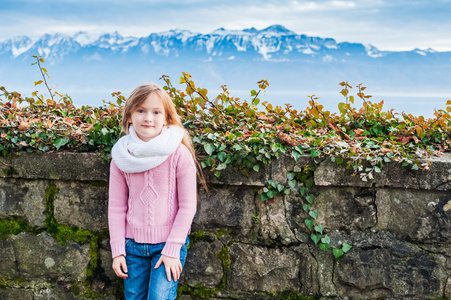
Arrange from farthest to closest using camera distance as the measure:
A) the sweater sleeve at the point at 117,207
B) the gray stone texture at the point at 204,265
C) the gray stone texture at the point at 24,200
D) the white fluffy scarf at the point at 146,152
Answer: the gray stone texture at the point at 24,200
the gray stone texture at the point at 204,265
the sweater sleeve at the point at 117,207
the white fluffy scarf at the point at 146,152

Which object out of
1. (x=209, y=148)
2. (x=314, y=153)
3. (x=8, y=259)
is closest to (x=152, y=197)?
(x=209, y=148)

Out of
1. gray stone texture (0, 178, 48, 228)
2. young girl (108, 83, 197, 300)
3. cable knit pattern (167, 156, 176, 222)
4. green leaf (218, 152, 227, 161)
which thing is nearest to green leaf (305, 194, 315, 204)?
green leaf (218, 152, 227, 161)

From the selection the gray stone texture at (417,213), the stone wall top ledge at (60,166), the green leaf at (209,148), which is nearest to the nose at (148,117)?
the green leaf at (209,148)

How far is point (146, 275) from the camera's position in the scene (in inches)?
86.5

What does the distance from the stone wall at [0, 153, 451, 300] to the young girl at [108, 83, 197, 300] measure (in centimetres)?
40

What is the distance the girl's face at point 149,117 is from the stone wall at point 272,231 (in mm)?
542

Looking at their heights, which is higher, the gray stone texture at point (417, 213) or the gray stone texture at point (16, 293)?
the gray stone texture at point (417, 213)

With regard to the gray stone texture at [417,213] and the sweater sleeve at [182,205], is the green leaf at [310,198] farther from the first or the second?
the sweater sleeve at [182,205]

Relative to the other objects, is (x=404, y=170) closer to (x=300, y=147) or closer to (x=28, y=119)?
(x=300, y=147)

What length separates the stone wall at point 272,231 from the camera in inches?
97.7

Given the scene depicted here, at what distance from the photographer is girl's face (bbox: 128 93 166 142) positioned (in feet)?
6.84

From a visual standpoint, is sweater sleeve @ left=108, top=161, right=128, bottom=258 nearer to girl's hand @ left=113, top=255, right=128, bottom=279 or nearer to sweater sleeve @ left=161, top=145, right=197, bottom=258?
girl's hand @ left=113, top=255, right=128, bottom=279

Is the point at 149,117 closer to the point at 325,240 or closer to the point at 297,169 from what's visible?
the point at 297,169

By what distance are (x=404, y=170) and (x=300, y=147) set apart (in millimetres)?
623
